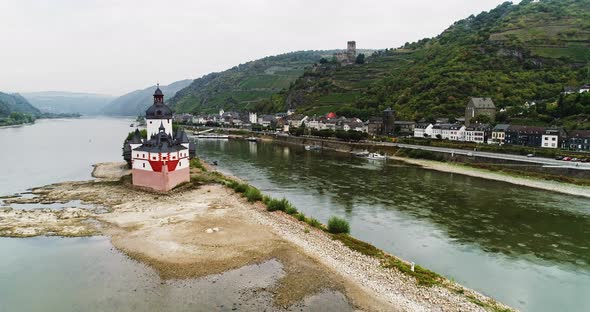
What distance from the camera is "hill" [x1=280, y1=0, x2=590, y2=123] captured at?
7356 centimetres

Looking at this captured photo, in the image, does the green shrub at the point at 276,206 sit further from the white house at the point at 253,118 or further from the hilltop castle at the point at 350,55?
the hilltop castle at the point at 350,55

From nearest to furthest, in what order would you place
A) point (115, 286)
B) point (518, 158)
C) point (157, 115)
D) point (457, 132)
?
point (115, 286) → point (157, 115) → point (518, 158) → point (457, 132)

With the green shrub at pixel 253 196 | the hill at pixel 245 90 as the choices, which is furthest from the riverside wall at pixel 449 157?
the hill at pixel 245 90

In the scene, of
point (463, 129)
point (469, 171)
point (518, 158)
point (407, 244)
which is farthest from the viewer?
point (463, 129)

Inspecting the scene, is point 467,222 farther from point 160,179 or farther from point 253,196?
point 160,179

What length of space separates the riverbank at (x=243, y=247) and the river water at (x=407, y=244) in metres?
1.25

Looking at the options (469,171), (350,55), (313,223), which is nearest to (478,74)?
(469,171)

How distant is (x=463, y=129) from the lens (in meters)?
60.5

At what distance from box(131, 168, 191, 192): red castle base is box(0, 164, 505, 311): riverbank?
94cm

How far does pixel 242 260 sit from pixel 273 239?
291 cm

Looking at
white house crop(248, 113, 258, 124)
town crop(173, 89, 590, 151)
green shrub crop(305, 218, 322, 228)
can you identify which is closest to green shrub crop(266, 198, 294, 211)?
green shrub crop(305, 218, 322, 228)

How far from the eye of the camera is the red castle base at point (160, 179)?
29.7 metres

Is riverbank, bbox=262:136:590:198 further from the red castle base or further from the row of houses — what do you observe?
the red castle base

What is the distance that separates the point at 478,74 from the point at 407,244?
2893 inches
